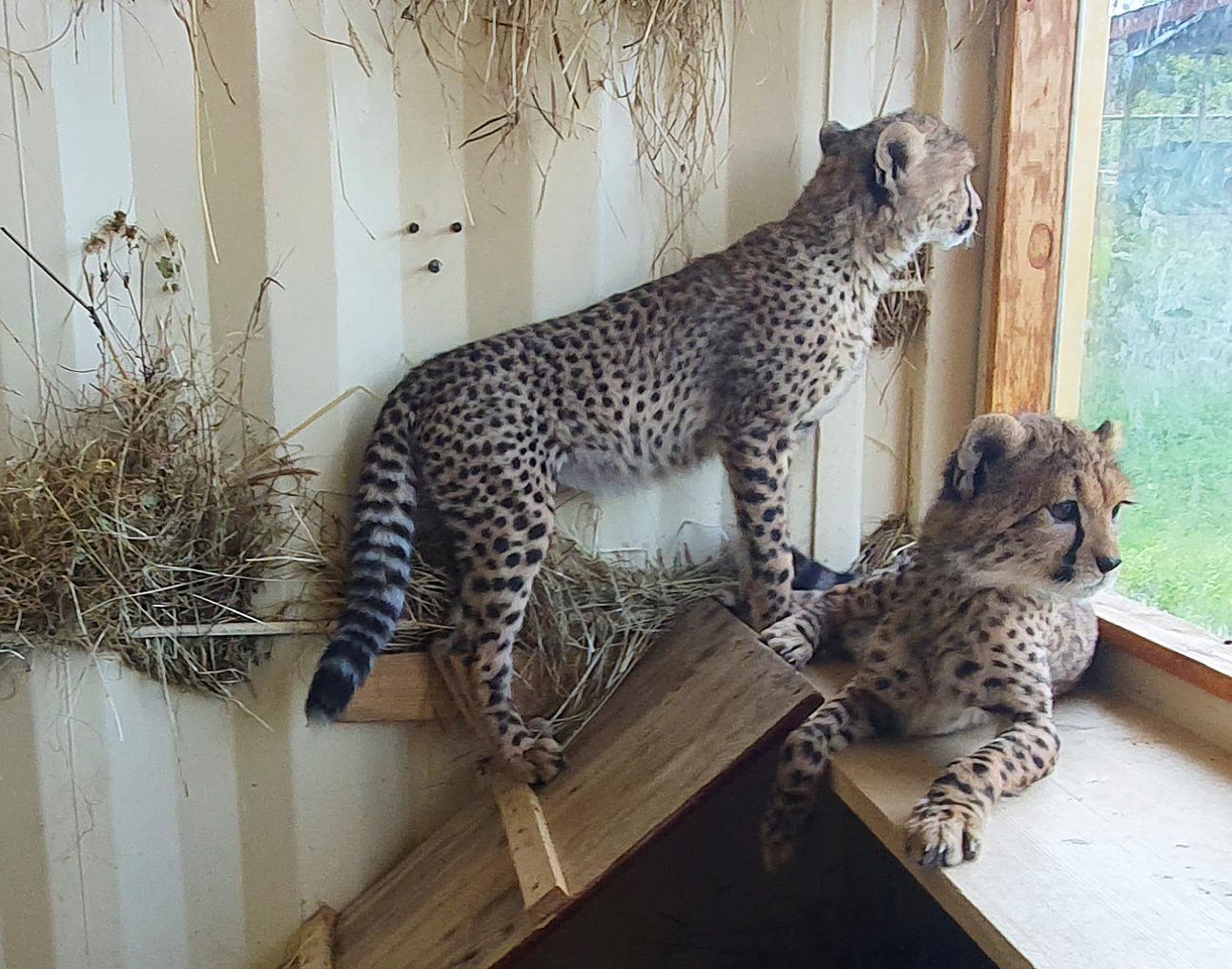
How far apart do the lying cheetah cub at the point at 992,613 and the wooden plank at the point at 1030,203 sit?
55cm

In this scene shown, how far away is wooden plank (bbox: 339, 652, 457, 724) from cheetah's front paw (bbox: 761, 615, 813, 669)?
2.03 ft

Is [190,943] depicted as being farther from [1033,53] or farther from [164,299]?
[1033,53]

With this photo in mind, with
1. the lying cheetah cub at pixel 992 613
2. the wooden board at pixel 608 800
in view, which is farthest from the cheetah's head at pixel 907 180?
the wooden board at pixel 608 800

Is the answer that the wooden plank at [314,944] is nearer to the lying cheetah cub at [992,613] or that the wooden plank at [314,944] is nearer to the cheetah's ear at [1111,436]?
the lying cheetah cub at [992,613]

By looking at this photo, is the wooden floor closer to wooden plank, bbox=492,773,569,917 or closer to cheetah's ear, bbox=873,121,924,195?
wooden plank, bbox=492,773,569,917

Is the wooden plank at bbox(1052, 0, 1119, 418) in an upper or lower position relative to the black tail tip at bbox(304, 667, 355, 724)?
upper

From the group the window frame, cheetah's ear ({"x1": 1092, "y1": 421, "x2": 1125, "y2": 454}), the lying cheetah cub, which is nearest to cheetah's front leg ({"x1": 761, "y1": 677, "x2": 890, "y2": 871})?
the lying cheetah cub

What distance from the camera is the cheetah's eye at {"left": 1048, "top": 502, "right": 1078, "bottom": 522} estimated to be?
1478mm

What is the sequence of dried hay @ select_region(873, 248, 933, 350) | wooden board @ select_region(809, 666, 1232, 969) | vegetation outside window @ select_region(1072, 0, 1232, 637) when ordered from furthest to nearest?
1. dried hay @ select_region(873, 248, 933, 350)
2. vegetation outside window @ select_region(1072, 0, 1232, 637)
3. wooden board @ select_region(809, 666, 1232, 969)

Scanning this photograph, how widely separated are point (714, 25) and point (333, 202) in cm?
77

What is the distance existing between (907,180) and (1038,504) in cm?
72

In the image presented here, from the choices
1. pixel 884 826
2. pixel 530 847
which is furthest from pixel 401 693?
pixel 884 826

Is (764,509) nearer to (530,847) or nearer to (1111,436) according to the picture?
(1111,436)

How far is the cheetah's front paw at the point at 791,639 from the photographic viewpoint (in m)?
1.85
